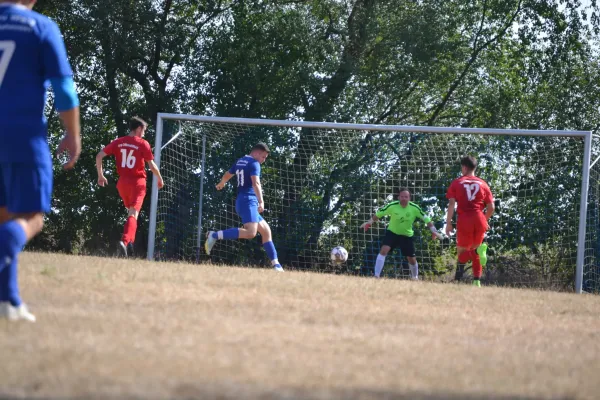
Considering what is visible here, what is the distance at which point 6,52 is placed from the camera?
191 inches

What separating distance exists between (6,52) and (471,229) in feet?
26.0

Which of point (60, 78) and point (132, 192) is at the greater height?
point (60, 78)

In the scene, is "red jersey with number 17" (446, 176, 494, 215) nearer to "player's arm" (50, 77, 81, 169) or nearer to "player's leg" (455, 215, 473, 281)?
"player's leg" (455, 215, 473, 281)

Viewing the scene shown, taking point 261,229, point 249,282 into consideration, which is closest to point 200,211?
point 261,229

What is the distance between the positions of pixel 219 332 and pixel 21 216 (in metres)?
1.33

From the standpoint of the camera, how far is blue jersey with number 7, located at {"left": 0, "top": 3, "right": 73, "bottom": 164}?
4.80 metres

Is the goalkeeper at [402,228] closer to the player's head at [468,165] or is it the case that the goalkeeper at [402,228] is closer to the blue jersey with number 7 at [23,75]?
the player's head at [468,165]

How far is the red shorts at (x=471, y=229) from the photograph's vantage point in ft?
37.7

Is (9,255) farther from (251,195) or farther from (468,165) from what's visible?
(468,165)

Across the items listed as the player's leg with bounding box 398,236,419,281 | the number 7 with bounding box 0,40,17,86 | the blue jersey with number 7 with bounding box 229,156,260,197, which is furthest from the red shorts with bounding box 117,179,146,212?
the number 7 with bounding box 0,40,17,86

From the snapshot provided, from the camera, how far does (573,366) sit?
4.55m

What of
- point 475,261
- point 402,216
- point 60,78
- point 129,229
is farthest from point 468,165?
point 60,78

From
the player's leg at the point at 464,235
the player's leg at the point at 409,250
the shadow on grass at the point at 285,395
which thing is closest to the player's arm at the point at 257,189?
the player's leg at the point at 464,235

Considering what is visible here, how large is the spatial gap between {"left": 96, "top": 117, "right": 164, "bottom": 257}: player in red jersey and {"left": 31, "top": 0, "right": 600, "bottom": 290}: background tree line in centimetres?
989
